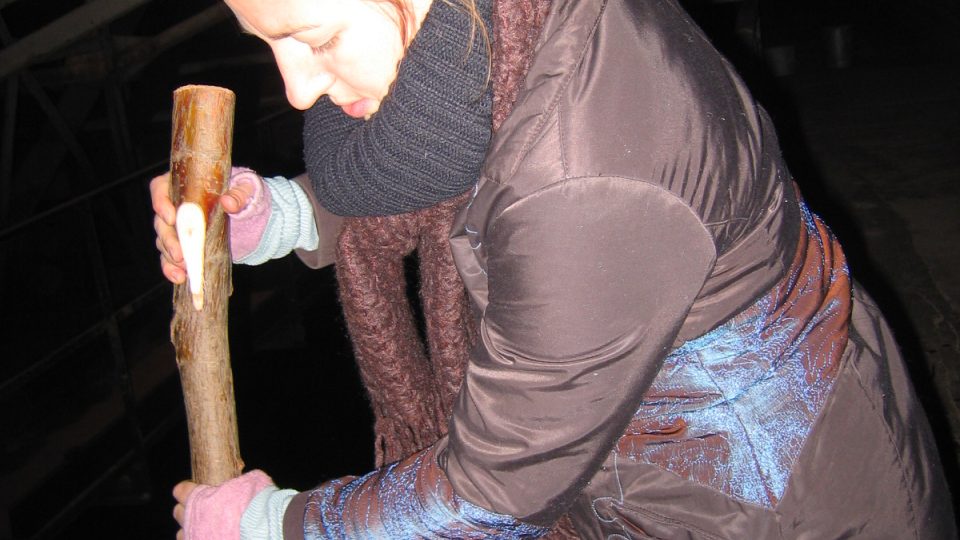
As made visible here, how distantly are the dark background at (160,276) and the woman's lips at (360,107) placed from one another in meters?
1.75

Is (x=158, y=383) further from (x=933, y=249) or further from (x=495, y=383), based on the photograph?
(x=933, y=249)

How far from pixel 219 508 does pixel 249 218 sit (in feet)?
1.88

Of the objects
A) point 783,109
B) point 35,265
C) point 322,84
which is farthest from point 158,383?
point 783,109

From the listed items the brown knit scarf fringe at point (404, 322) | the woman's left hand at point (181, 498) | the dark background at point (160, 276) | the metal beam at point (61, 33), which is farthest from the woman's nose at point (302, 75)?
the metal beam at point (61, 33)

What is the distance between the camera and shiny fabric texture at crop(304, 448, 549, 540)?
105 centimetres

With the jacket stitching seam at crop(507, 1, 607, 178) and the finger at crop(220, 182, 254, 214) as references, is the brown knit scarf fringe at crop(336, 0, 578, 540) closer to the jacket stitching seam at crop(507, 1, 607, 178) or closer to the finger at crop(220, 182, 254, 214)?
the finger at crop(220, 182, 254, 214)

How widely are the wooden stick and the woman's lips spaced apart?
270mm

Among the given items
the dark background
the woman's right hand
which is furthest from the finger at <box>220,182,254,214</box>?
the dark background

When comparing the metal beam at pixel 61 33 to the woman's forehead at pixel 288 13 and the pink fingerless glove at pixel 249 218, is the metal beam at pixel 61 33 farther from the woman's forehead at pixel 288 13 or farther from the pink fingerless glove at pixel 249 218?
the woman's forehead at pixel 288 13

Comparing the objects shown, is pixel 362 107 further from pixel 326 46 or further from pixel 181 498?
pixel 181 498

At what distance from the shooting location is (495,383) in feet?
3.24

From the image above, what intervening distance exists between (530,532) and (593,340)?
325 mm

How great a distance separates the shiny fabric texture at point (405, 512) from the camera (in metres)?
1.05

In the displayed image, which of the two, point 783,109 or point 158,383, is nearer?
point 158,383
